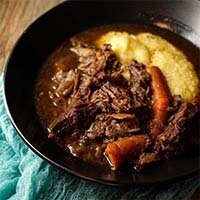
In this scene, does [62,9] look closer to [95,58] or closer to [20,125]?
[95,58]

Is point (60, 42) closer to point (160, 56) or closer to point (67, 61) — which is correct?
point (67, 61)

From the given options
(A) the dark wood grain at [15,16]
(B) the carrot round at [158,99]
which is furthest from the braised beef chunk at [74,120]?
(A) the dark wood grain at [15,16]

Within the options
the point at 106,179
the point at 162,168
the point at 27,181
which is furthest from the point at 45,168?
the point at 162,168

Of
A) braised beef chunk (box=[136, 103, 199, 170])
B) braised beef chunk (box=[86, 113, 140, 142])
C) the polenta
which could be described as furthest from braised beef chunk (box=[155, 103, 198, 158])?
the polenta

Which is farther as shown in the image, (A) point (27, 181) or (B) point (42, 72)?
(B) point (42, 72)

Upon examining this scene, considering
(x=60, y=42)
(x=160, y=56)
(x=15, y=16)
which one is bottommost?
(x=15, y=16)

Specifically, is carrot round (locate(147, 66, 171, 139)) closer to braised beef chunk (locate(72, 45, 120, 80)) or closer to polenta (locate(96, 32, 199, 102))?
polenta (locate(96, 32, 199, 102))

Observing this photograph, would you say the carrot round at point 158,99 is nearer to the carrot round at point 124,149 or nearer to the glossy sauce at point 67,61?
the carrot round at point 124,149

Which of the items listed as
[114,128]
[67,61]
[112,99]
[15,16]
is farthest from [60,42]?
[114,128]
